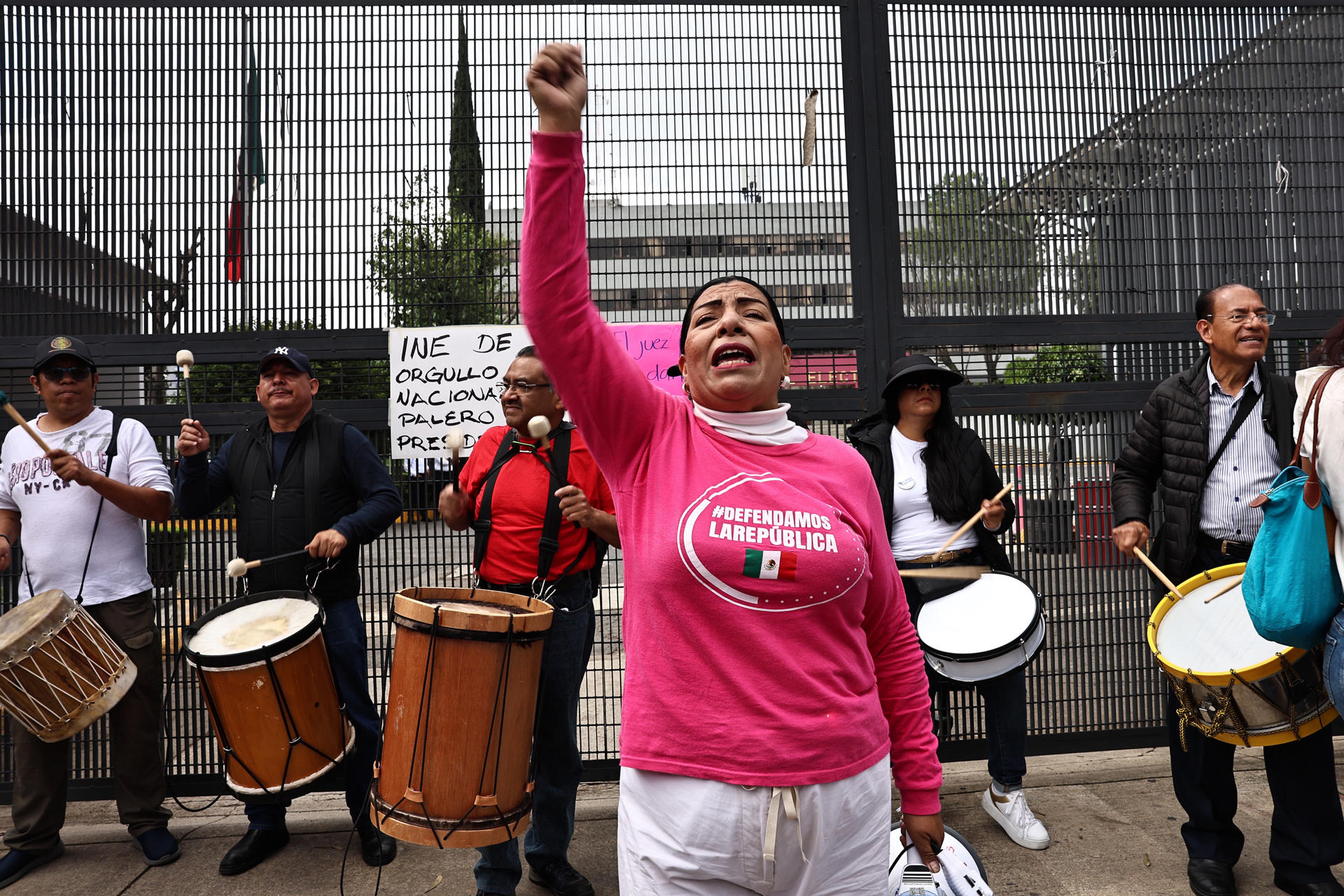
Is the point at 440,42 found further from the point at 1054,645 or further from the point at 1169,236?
the point at 1054,645

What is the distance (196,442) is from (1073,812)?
4630 mm

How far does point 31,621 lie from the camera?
3.53 metres

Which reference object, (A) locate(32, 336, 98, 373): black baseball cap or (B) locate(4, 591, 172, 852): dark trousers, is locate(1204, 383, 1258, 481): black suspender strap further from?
(A) locate(32, 336, 98, 373): black baseball cap

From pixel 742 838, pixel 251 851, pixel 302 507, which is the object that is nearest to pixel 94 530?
pixel 302 507

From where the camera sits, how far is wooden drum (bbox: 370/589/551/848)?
305 cm

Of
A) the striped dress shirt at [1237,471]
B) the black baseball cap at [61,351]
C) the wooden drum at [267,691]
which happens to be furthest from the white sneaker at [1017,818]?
the black baseball cap at [61,351]

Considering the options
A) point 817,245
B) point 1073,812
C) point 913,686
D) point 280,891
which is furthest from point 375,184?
point 1073,812

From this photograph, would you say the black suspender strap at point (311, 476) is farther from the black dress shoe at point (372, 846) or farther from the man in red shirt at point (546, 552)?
the black dress shoe at point (372, 846)

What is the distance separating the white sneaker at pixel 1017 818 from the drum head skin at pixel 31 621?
4.26 metres

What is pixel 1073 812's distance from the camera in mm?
4426

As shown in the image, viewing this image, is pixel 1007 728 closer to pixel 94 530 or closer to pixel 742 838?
pixel 742 838

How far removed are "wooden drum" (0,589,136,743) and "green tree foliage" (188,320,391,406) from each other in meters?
1.36

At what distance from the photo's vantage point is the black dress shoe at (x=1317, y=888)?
3.46 metres

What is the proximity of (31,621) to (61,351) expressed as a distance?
52.3 inches
